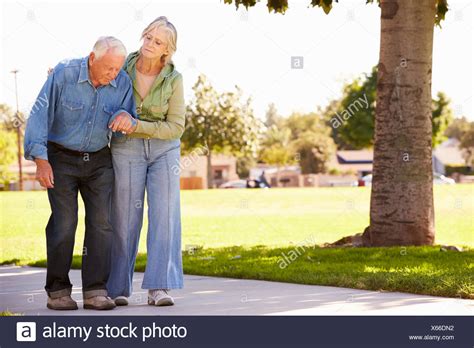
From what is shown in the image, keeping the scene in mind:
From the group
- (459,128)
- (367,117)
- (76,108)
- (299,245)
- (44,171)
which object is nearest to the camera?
(44,171)

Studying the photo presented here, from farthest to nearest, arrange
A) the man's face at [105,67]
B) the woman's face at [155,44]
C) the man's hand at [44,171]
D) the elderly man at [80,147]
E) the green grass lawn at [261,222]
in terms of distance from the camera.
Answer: the green grass lawn at [261,222] → the woman's face at [155,44] → the elderly man at [80,147] → the man's face at [105,67] → the man's hand at [44,171]

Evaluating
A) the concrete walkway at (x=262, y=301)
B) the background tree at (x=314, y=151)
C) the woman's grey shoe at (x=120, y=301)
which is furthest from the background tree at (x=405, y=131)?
the background tree at (x=314, y=151)

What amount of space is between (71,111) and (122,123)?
392mm

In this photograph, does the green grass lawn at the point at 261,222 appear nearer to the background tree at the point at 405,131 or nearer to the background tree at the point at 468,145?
the background tree at the point at 405,131

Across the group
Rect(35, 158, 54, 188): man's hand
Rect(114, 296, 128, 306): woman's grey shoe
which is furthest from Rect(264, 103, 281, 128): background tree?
Rect(35, 158, 54, 188): man's hand

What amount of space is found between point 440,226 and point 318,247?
A: 1058 centimetres

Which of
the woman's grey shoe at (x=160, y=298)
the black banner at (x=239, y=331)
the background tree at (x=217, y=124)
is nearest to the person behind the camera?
the black banner at (x=239, y=331)

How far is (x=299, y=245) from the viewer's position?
1269 cm

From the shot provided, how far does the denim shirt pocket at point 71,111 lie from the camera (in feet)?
20.3

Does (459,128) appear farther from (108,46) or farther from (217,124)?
(108,46)

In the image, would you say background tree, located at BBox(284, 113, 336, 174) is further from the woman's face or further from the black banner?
the black banner

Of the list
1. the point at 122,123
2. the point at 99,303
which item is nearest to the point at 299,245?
the point at 99,303

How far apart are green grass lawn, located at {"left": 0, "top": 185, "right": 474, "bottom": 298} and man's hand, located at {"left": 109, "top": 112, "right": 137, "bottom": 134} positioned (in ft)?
8.45

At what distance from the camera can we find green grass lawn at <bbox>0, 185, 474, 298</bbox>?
26.1ft
